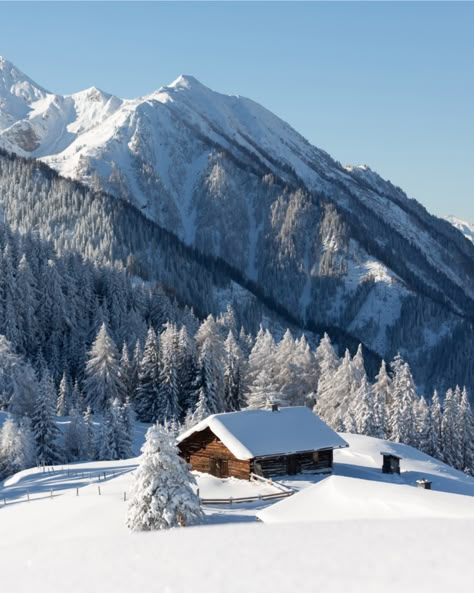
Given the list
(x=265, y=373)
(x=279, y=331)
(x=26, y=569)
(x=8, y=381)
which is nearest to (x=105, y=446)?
(x=8, y=381)

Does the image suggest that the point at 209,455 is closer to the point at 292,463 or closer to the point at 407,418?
the point at 292,463

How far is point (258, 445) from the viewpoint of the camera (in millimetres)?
39031

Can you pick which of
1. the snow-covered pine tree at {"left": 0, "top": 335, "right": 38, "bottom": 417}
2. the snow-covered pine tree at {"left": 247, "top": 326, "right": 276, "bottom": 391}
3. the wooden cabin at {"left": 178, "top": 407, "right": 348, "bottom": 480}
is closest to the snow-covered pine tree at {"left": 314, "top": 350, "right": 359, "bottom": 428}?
the snow-covered pine tree at {"left": 247, "top": 326, "right": 276, "bottom": 391}

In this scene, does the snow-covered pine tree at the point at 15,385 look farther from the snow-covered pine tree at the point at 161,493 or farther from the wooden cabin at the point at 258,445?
the snow-covered pine tree at the point at 161,493

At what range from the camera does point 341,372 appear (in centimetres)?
7338

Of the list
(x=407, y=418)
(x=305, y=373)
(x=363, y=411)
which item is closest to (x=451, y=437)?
(x=407, y=418)

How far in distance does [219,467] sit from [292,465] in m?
4.23

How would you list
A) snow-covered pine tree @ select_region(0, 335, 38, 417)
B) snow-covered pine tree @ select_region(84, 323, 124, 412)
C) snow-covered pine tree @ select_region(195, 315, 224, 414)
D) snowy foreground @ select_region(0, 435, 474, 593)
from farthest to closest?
1. snow-covered pine tree @ select_region(195, 315, 224, 414)
2. snow-covered pine tree @ select_region(84, 323, 124, 412)
3. snow-covered pine tree @ select_region(0, 335, 38, 417)
4. snowy foreground @ select_region(0, 435, 474, 593)

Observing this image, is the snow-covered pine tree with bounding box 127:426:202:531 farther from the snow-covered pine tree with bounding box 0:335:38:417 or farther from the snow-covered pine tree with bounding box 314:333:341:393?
the snow-covered pine tree with bounding box 314:333:341:393

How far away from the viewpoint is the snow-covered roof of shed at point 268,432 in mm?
38812

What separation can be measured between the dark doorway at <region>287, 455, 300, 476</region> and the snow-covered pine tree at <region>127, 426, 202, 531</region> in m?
14.1

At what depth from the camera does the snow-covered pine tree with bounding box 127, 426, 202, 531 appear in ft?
86.1

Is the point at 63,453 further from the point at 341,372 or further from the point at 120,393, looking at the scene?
the point at 341,372

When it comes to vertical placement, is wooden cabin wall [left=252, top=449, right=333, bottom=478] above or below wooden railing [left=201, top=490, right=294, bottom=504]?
above
